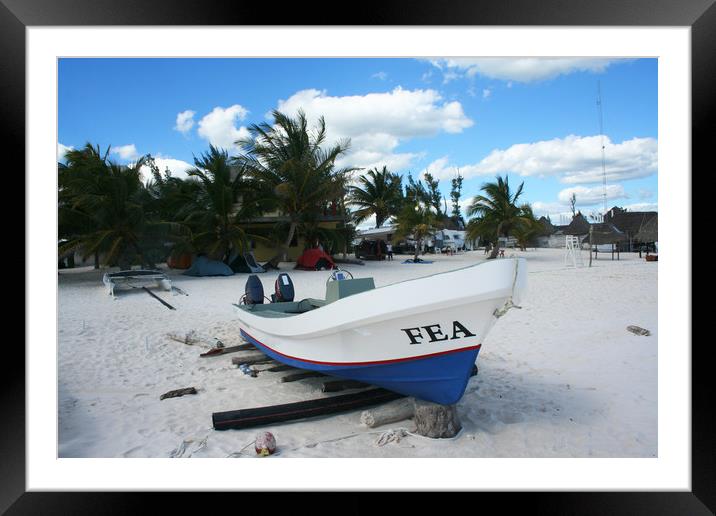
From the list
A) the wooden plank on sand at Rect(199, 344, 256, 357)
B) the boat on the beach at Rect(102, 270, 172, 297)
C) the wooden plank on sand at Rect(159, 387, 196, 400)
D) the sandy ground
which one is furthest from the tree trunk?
the boat on the beach at Rect(102, 270, 172, 297)

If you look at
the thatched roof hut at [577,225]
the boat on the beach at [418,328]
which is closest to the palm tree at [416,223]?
the thatched roof hut at [577,225]

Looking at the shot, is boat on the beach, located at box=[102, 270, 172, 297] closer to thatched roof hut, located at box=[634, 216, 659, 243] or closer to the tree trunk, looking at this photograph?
the tree trunk

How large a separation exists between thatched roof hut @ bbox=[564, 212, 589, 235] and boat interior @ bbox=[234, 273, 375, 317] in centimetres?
2637

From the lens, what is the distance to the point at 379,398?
4.59 metres

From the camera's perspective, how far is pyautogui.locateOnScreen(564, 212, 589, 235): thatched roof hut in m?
28.2

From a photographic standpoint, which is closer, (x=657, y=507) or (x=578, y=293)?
(x=657, y=507)

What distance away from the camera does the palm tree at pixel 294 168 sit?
1638cm

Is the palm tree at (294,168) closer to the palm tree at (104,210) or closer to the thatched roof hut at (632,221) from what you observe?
the palm tree at (104,210)

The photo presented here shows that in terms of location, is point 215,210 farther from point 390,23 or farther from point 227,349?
point 390,23

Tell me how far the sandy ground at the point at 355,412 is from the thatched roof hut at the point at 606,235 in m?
14.2

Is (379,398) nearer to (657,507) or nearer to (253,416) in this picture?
(253,416)
